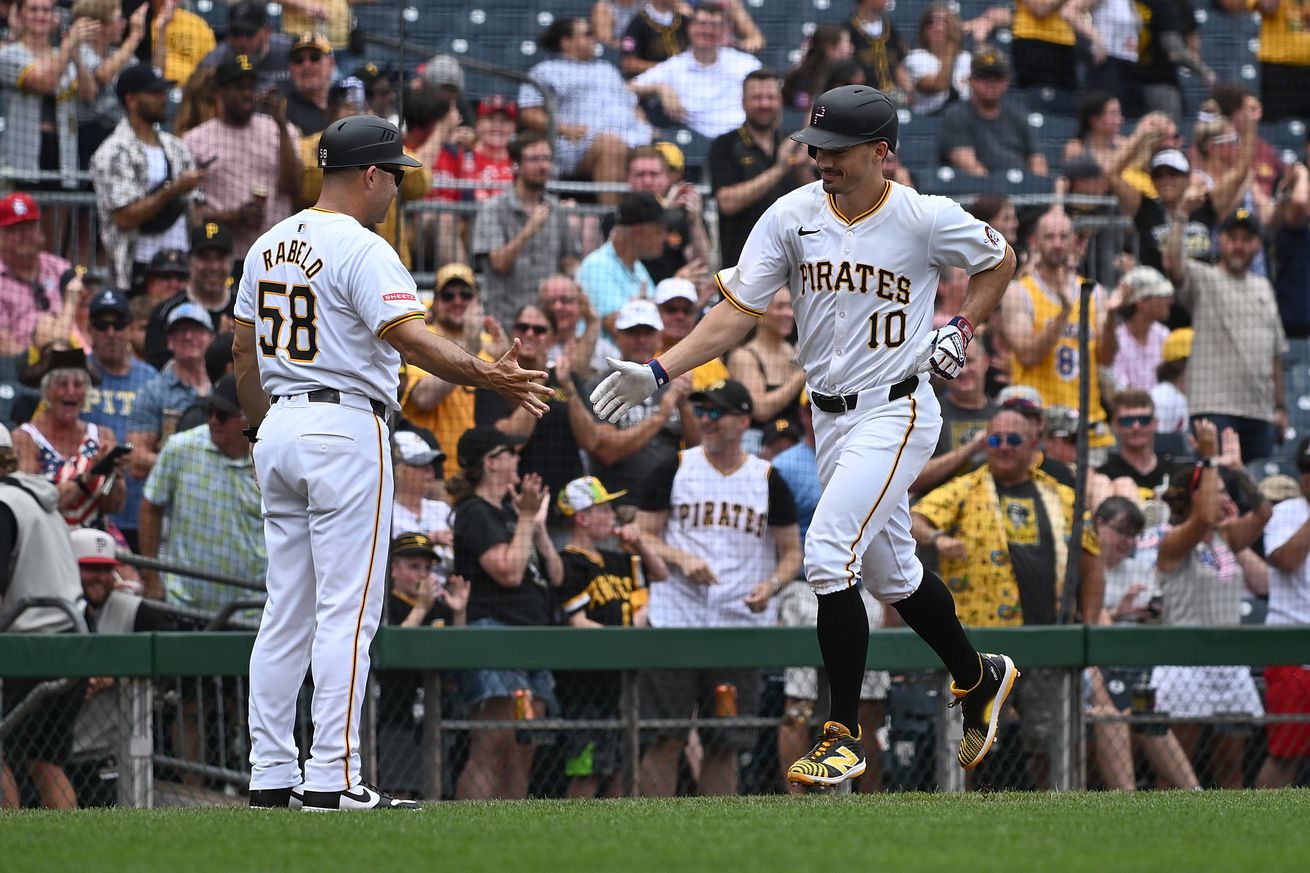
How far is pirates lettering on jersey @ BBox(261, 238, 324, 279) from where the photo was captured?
209 inches

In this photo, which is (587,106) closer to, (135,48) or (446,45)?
(446,45)

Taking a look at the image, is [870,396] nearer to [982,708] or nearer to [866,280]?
[866,280]

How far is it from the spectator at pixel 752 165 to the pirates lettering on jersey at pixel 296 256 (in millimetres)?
4991

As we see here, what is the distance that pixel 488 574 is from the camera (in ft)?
26.0

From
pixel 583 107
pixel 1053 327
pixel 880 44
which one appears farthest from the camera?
pixel 880 44

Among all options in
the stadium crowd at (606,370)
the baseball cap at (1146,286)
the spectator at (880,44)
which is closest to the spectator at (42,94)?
the stadium crowd at (606,370)

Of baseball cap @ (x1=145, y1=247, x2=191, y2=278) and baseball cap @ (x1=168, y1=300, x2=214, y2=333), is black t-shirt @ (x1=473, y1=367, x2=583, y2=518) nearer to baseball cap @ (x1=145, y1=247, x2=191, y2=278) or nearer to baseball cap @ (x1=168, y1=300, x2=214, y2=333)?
baseball cap @ (x1=168, y1=300, x2=214, y2=333)

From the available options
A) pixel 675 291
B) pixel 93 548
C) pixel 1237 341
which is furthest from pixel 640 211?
pixel 93 548

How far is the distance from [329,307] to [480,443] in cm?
290

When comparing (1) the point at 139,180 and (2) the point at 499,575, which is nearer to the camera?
(2) the point at 499,575

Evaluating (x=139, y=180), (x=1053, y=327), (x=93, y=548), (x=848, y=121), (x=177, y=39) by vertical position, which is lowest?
(x=93, y=548)

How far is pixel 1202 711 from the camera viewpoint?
28.5ft

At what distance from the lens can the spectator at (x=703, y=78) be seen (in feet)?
39.2

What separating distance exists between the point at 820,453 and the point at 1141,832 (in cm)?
167
